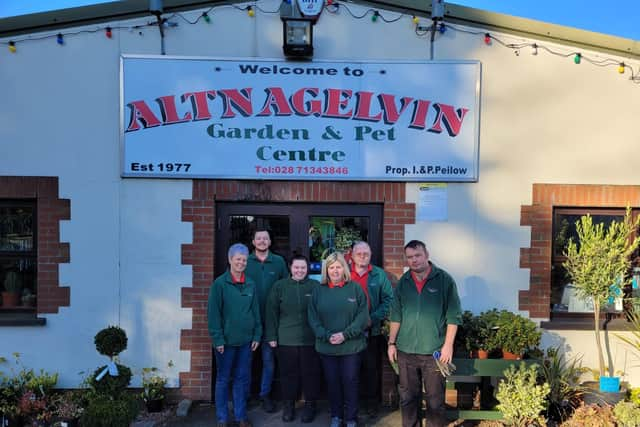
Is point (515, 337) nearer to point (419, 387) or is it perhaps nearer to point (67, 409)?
point (419, 387)

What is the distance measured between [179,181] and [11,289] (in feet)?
7.15

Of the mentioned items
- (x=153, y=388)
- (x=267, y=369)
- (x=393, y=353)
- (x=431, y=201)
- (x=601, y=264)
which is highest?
(x=431, y=201)

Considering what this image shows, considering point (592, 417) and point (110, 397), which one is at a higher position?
point (110, 397)

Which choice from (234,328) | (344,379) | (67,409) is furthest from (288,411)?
(67,409)

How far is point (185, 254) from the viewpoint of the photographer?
16.6ft

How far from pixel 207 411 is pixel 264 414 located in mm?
602

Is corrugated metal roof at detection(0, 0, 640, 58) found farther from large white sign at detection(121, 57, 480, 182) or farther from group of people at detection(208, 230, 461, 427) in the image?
group of people at detection(208, 230, 461, 427)

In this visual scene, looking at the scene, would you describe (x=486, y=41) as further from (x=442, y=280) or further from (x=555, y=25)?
(x=442, y=280)

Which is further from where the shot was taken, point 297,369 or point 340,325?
point 297,369

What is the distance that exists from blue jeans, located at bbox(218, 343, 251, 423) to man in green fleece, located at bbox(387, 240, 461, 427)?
56.3 inches

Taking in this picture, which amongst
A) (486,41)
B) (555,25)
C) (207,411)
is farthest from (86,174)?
(555,25)

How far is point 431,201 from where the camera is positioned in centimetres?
511

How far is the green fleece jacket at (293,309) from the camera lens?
4.52 m

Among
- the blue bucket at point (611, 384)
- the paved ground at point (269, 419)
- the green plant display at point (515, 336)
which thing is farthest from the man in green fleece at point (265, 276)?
the blue bucket at point (611, 384)
